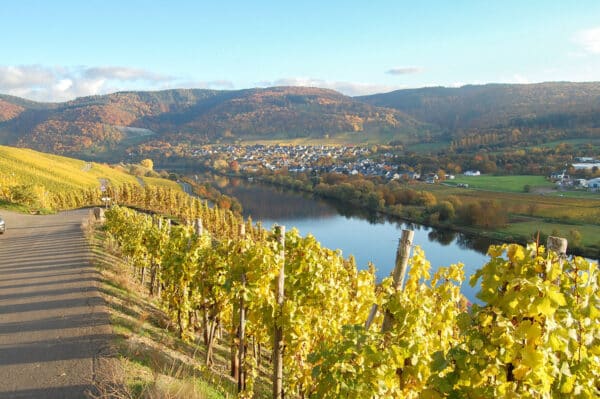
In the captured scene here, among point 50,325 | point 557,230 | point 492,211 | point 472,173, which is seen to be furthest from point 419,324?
point 472,173

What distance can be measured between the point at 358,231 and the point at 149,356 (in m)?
50.3

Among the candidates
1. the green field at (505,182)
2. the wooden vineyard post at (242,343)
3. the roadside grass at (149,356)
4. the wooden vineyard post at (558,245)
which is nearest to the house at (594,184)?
the green field at (505,182)

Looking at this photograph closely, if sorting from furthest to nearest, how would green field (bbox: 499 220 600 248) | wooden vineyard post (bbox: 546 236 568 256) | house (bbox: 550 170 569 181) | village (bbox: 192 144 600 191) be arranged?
village (bbox: 192 144 600 191) < house (bbox: 550 170 569 181) < green field (bbox: 499 220 600 248) < wooden vineyard post (bbox: 546 236 568 256)

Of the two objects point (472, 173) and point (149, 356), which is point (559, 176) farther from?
point (149, 356)

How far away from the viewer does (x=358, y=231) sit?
57.0m

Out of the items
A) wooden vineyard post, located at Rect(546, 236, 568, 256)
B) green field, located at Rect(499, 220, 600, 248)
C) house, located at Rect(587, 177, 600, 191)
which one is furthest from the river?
house, located at Rect(587, 177, 600, 191)

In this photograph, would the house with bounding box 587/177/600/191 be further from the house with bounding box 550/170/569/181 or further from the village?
the house with bounding box 550/170/569/181

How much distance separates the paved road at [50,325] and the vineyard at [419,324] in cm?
274

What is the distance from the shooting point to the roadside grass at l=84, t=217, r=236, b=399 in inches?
239

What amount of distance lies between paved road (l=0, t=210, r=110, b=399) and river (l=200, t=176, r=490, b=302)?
20.2 meters

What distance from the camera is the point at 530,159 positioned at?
97125 mm

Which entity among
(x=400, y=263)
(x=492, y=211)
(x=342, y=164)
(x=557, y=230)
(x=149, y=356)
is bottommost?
(x=557, y=230)

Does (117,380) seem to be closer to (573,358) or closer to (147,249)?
(573,358)

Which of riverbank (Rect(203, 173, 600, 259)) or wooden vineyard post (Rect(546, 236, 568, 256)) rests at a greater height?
wooden vineyard post (Rect(546, 236, 568, 256))
